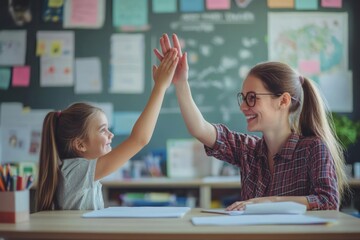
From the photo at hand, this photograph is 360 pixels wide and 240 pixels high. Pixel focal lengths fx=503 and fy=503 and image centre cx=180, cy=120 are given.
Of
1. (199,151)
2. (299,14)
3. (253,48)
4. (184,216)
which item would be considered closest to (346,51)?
(299,14)

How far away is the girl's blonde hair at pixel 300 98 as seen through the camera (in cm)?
178

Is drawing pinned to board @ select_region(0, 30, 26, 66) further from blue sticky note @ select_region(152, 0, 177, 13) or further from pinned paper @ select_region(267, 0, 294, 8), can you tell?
pinned paper @ select_region(267, 0, 294, 8)

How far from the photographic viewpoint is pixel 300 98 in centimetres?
185

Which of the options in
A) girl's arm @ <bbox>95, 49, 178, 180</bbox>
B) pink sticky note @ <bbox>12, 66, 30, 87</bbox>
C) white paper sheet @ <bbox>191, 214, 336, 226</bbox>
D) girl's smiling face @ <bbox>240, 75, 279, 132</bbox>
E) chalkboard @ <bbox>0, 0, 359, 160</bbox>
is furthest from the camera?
pink sticky note @ <bbox>12, 66, 30, 87</bbox>

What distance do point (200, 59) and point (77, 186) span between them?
2325mm

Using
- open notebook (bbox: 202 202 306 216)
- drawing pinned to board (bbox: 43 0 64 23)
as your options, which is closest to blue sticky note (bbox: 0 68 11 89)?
drawing pinned to board (bbox: 43 0 64 23)

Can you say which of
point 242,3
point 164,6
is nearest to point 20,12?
point 164,6

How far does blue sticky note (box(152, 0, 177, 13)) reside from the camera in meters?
3.72

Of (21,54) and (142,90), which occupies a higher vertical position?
(21,54)

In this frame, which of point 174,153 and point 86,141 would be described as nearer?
point 86,141

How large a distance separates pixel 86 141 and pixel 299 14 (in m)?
2.40

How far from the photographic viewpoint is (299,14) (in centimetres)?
369

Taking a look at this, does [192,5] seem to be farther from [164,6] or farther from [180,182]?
[180,182]

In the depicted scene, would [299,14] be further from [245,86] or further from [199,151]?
[245,86]
